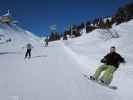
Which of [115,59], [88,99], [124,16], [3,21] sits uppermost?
[124,16]

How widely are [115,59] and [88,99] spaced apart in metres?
3.53

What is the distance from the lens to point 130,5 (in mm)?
75875

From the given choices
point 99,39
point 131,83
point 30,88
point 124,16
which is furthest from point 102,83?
point 124,16

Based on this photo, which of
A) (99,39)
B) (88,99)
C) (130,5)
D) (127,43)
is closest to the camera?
(88,99)

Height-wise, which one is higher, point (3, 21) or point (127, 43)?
point (3, 21)

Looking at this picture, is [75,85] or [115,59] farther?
[115,59]

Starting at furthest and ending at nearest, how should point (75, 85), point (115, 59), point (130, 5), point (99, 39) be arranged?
point (130, 5) < point (99, 39) < point (115, 59) < point (75, 85)

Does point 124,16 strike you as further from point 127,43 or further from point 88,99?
point 88,99

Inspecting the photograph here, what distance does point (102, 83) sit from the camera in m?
11.3

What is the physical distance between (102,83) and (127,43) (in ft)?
91.2

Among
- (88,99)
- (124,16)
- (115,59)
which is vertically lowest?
(88,99)

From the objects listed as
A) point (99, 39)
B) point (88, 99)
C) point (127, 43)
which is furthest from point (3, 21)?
point (88, 99)

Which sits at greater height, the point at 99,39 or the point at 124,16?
the point at 124,16

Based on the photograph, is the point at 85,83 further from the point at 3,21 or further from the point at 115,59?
the point at 3,21
